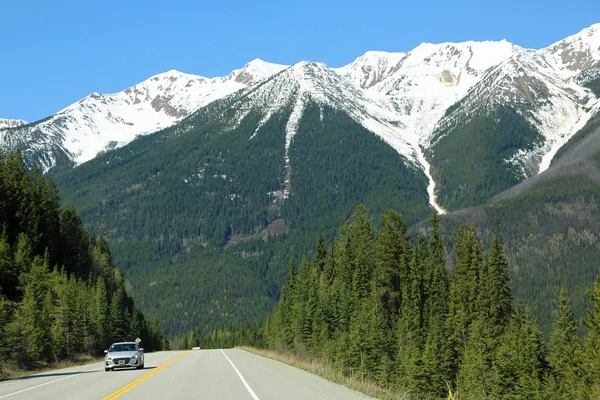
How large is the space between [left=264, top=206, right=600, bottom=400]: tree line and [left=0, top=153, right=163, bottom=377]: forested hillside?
Result: 2045cm

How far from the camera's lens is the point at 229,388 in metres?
27.3

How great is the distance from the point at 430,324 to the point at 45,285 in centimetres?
3940

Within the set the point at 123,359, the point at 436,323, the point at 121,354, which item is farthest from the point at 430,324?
the point at 123,359

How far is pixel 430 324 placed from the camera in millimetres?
80250

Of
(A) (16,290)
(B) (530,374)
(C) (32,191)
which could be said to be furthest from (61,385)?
(C) (32,191)

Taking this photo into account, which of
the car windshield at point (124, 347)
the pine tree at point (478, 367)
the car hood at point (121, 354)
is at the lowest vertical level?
the pine tree at point (478, 367)

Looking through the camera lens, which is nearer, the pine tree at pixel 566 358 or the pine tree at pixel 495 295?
the pine tree at pixel 566 358

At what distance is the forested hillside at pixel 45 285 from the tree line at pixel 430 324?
20452 millimetres

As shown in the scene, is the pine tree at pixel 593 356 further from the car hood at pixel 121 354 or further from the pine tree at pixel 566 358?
the car hood at pixel 121 354

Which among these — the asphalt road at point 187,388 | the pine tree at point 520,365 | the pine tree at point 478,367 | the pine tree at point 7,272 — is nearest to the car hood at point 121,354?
the asphalt road at point 187,388

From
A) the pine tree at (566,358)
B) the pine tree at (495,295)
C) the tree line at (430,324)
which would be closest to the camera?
the tree line at (430,324)

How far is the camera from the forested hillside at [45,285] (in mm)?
49562

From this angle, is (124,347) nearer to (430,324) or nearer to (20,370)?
(20,370)

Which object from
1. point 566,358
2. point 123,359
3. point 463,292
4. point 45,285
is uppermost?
point 45,285
